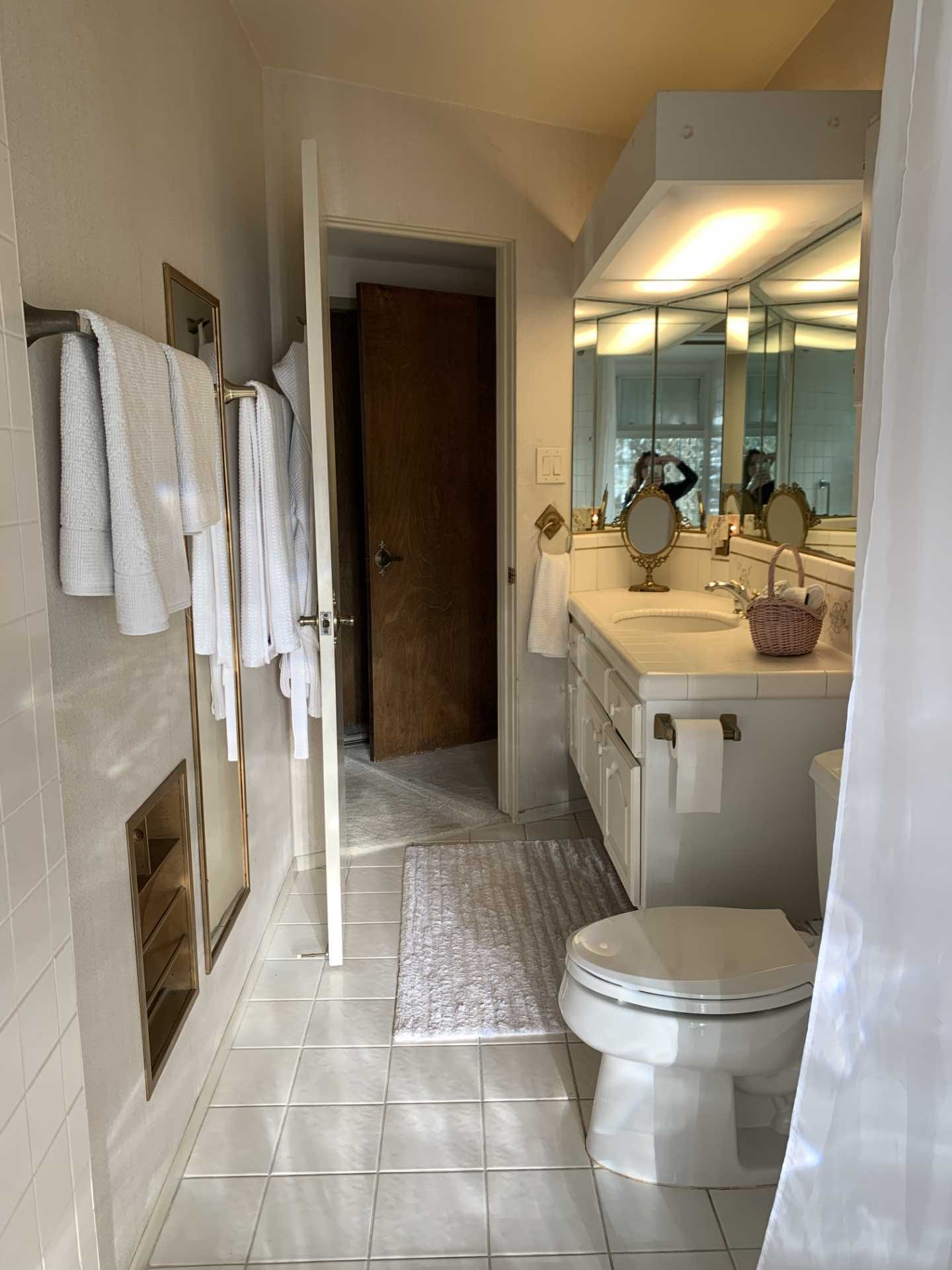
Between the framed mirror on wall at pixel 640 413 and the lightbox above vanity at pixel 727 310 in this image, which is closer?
the lightbox above vanity at pixel 727 310

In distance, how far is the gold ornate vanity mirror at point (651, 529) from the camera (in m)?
3.41

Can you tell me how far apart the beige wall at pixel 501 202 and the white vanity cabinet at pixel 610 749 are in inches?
12.7

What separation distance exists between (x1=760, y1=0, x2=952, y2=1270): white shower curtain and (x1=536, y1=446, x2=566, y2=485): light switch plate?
2.32 m

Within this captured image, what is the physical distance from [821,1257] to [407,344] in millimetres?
3711

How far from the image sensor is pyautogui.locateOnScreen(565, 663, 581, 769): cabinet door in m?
3.12

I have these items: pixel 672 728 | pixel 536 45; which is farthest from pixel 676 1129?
pixel 536 45

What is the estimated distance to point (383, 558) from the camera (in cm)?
422

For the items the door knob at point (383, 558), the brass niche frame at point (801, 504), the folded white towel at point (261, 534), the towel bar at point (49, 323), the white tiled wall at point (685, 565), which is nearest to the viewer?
the towel bar at point (49, 323)

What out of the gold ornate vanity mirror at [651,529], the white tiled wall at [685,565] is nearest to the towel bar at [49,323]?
the white tiled wall at [685,565]

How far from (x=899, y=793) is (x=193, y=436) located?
122 cm

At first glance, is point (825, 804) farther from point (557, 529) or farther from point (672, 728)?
point (557, 529)

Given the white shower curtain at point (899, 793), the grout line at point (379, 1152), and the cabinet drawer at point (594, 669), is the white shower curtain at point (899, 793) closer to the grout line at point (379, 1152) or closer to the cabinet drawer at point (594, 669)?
the grout line at point (379, 1152)

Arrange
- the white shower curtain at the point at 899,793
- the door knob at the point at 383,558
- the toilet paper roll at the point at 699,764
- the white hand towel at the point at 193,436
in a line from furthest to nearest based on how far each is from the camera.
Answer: the door knob at the point at 383,558
the toilet paper roll at the point at 699,764
the white hand towel at the point at 193,436
the white shower curtain at the point at 899,793

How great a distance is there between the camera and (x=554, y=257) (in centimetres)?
322
